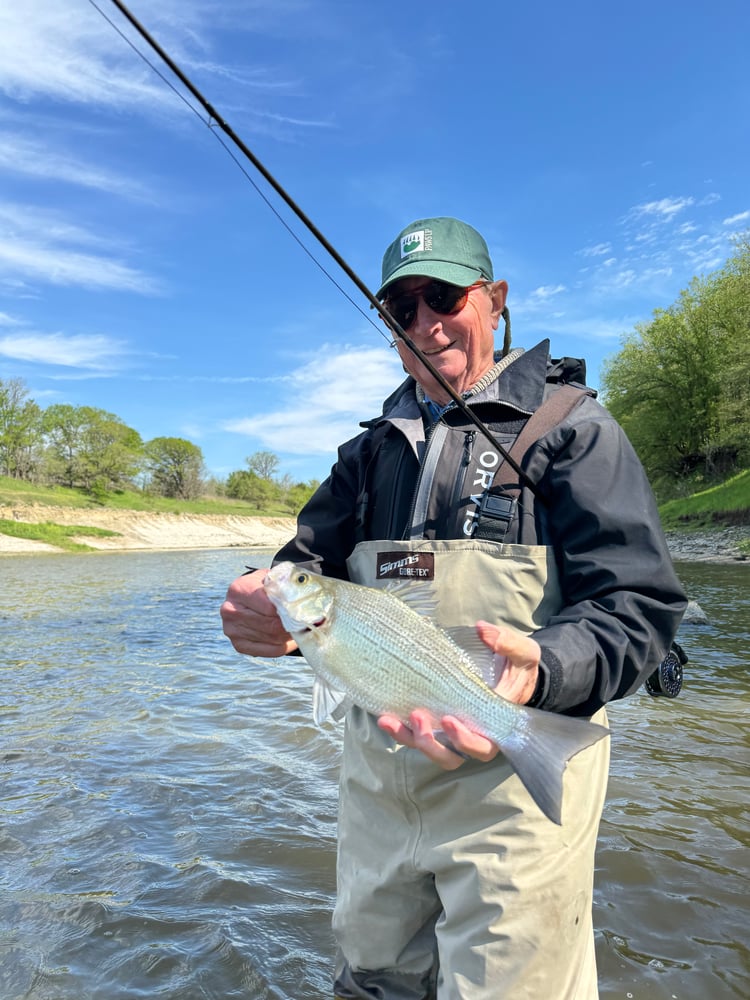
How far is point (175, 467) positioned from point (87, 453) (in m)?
15.2

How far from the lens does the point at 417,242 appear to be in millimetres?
2670

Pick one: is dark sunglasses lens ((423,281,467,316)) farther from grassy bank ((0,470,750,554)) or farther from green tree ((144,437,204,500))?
green tree ((144,437,204,500))

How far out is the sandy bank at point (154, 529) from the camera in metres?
50.4

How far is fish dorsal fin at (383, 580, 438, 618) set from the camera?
87.7 inches

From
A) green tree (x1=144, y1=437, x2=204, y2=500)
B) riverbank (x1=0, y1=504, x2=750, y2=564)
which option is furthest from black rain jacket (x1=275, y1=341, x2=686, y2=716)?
green tree (x1=144, y1=437, x2=204, y2=500)

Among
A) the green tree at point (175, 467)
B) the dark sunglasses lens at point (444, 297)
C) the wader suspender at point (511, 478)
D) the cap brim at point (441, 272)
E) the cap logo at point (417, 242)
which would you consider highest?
the green tree at point (175, 467)

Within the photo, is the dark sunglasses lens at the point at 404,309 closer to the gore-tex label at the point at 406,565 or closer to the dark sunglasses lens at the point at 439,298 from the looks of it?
the dark sunglasses lens at the point at 439,298

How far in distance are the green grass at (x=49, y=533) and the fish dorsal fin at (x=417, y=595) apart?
49.1m

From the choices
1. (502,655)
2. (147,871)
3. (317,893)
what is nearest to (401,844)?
(502,655)

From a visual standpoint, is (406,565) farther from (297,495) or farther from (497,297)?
(297,495)

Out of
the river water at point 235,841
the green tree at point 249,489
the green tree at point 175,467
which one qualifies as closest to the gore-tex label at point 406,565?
the river water at point 235,841

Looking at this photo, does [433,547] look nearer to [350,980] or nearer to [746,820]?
[350,980]

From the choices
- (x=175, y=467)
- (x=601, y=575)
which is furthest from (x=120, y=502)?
(x=601, y=575)

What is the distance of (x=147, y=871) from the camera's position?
14.4 feet
